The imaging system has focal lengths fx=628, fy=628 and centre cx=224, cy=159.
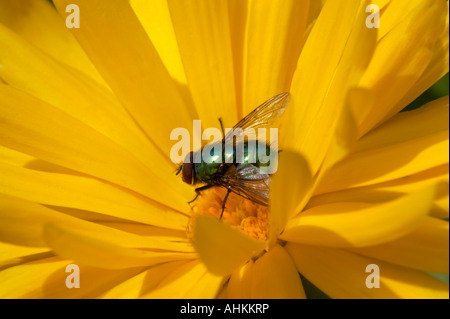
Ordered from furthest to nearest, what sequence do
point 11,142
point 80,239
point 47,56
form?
point 47,56, point 11,142, point 80,239

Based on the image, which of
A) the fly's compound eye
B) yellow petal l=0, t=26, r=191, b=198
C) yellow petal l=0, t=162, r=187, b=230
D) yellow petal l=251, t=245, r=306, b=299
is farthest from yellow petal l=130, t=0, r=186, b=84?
yellow petal l=251, t=245, r=306, b=299

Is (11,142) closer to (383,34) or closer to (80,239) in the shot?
(80,239)

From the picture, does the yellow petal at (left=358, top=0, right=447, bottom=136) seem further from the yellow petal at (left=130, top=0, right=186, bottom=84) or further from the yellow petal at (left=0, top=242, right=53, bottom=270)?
the yellow petal at (left=0, top=242, right=53, bottom=270)

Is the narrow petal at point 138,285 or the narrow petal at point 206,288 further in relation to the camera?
the narrow petal at point 138,285

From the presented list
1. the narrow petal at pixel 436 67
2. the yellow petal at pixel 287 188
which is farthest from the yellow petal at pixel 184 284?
the narrow petal at pixel 436 67

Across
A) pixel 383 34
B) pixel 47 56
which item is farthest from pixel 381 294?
pixel 47 56

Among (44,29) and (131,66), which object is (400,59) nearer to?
(131,66)

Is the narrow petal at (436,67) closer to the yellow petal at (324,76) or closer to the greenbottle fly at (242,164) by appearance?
the yellow petal at (324,76)
